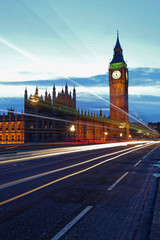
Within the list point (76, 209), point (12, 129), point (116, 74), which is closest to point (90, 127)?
point (12, 129)

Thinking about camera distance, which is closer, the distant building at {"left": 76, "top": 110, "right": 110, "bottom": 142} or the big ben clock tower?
the distant building at {"left": 76, "top": 110, "right": 110, "bottom": 142}

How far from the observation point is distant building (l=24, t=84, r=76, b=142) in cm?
7325

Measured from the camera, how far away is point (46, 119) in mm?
74875

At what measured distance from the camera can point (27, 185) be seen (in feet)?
30.1

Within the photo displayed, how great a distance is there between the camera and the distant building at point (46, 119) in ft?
240

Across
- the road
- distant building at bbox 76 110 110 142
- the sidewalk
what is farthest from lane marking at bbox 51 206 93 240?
distant building at bbox 76 110 110 142

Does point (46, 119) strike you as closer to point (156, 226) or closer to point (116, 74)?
point (116, 74)

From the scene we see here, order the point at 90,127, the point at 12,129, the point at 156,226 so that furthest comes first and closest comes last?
1. the point at 90,127
2. the point at 12,129
3. the point at 156,226

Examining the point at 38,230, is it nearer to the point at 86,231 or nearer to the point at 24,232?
the point at 24,232

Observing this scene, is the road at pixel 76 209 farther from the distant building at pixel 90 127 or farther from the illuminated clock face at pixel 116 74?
the illuminated clock face at pixel 116 74

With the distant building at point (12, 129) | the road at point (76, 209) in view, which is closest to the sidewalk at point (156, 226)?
the road at point (76, 209)

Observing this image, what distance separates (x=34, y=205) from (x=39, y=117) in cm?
6967

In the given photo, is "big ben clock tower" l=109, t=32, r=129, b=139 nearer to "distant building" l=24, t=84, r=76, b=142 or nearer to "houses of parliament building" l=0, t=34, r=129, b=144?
"houses of parliament building" l=0, t=34, r=129, b=144

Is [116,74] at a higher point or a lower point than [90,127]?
higher
